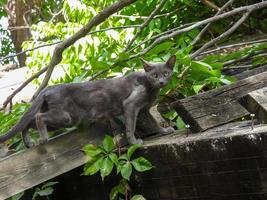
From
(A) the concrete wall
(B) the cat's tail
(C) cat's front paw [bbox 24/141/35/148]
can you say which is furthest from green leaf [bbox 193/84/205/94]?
(C) cat's front paw [bbox 24/141/35/148]

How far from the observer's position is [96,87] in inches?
175

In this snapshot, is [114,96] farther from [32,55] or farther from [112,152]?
[32,55]

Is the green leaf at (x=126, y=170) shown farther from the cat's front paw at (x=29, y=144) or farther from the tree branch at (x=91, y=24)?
the tree branch at (x=91, y=24)

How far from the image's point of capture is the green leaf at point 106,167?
375 centimetres

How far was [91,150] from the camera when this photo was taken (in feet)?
12.8

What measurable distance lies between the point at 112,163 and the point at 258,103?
1.20m

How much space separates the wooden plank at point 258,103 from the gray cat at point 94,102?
1.15 m

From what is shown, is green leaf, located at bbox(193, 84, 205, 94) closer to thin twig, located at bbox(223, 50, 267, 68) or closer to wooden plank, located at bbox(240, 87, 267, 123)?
thin twig, located at bbox(223, 50, 267, 68)

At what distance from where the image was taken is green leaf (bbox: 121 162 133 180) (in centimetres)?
369

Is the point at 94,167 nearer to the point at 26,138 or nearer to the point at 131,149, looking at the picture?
the point at 131,149

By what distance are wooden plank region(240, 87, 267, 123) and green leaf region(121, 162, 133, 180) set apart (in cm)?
96

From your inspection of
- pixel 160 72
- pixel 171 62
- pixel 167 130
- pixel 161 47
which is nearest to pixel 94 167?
pixel 167 130

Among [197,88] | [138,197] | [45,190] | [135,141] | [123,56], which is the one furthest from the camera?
[123,56]

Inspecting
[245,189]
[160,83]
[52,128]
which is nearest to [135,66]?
[160,83]
